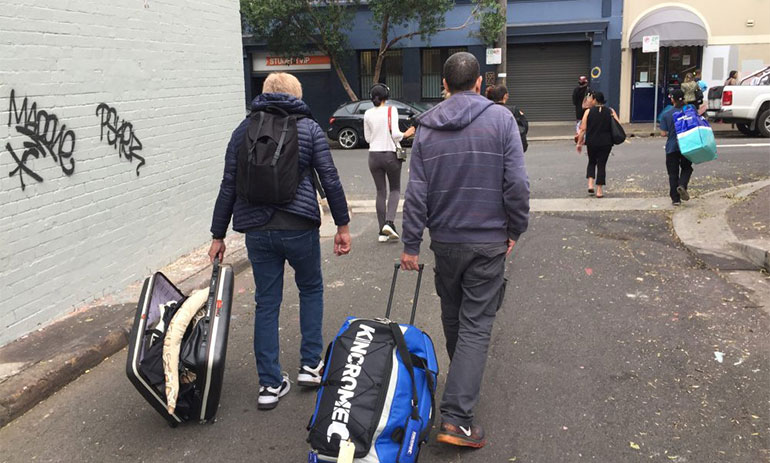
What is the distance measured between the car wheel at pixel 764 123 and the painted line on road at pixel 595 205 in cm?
955

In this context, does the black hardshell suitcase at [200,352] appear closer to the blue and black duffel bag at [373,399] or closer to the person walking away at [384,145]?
the blue and black duffel bag at [373,399]

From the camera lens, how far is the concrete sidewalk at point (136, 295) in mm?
4215

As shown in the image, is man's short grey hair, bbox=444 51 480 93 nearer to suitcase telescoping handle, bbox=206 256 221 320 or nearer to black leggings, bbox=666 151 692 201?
suitcase telescoping handle, bbox=206 256 221 320

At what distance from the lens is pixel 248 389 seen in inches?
166

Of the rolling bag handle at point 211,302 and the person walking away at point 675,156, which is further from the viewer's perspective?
the person walking away at point 675,156

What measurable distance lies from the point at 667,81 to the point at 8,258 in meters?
22.6

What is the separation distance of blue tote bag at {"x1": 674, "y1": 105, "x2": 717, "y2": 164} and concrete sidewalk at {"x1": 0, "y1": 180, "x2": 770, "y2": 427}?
701 millimetres

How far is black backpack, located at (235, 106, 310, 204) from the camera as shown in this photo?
11.9ft

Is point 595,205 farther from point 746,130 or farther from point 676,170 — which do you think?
point 746,130

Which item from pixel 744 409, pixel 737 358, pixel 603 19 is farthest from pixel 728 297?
pixel 603 19

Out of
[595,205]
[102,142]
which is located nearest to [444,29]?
[595,205]

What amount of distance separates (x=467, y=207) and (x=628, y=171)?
32.0ft

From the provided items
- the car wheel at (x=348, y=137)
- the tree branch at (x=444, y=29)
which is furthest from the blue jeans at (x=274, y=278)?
the tree branch at (x=444, y=29)

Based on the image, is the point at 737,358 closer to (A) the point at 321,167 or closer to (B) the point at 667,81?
(A) the point at 321,167
